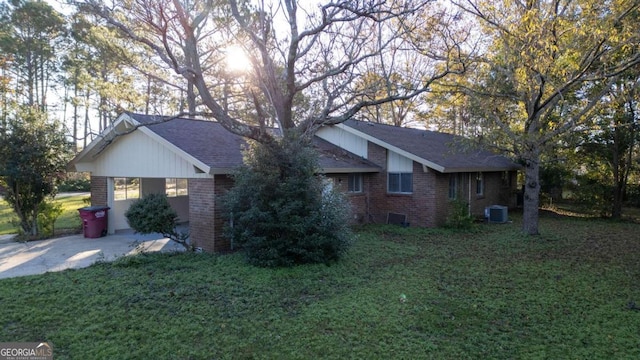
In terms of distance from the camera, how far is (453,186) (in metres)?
14.7

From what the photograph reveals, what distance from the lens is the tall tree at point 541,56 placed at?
26.4 feet

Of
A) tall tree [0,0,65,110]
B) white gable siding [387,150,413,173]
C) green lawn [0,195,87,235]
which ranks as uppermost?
tall tree [0,0,65,110]

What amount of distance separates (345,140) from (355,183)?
2321 mm

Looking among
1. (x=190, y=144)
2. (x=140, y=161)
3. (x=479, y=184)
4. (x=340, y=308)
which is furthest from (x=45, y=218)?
(x=479, y=184)

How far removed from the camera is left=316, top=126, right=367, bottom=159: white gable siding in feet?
51.0

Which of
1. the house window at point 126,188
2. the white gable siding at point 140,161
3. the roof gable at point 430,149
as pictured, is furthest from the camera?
the roof gable at point 430,149

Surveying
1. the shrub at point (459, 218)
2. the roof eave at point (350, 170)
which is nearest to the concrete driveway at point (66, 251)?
the roof eave at point (350, 170)

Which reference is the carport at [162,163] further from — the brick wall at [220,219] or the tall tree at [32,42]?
the tall tree at [32,42]

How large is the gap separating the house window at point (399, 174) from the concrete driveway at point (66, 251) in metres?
7.94

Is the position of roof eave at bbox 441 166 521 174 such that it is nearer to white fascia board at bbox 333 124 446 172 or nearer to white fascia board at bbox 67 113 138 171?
white fascia board at bbox 333 124 446 172

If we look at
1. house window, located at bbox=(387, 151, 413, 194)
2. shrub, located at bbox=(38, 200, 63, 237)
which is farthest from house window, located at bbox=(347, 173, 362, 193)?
shrub, located at bbox=(38, 200, 63, 237)

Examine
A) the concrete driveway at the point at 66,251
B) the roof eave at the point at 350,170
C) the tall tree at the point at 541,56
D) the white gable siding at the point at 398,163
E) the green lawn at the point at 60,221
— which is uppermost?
the tall tree at the point at 541,56

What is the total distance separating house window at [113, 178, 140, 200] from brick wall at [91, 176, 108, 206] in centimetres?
28

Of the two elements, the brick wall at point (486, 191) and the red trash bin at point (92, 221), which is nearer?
the red trash bin at point (92, 221)
